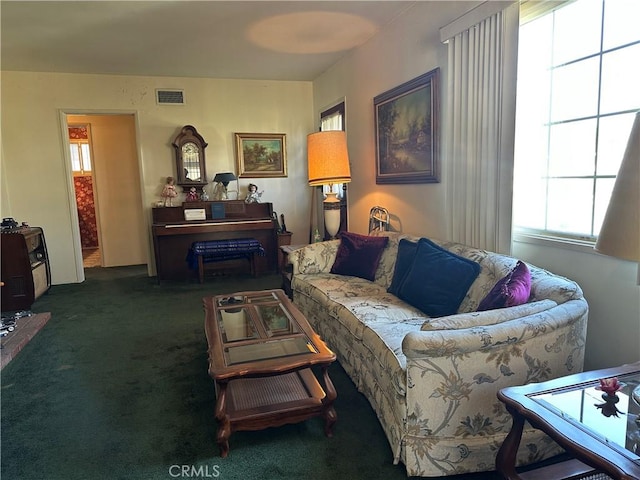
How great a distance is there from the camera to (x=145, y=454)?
1.85 m

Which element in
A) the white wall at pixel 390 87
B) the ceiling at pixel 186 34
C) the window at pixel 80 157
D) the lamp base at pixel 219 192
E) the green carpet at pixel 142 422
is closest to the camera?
the green carpet at pixel 142 422

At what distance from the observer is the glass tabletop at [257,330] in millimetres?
1993

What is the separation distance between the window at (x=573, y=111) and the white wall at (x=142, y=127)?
11.9ft

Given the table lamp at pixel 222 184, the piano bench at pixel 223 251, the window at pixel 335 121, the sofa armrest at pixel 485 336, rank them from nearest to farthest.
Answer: the sofa armrest at pixel 485 336 < the window at pixel 335 121 < the piano bench at pixel 223 251 < the table lamp at pixel 222 184

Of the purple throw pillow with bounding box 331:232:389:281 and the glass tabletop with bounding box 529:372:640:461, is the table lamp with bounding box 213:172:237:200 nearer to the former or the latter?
the purple throw pillow with bounding box 331:232:389:281

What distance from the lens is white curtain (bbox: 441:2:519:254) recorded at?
236 centimetres

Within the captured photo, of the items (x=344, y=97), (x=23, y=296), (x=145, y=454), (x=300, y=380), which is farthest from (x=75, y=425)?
(x=344, y=97)

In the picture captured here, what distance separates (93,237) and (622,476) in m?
8.16

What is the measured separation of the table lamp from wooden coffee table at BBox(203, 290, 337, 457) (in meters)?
2.95

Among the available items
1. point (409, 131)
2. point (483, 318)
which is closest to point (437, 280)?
point (483, 318)

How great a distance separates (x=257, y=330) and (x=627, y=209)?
5.64 feet

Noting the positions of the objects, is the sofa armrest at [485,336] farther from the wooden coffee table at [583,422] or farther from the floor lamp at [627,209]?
the floor lamp at [627,209]

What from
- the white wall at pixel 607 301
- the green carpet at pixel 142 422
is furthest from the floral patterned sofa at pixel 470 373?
the white wall at pixel 607 301

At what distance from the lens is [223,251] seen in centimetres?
495
